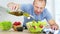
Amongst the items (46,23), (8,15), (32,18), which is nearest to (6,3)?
(8,15)

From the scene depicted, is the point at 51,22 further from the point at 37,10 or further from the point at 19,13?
the point at 19,13

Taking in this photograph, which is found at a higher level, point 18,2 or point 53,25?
point 18,2

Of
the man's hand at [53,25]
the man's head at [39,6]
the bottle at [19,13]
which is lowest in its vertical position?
the man's hand at [53,25]

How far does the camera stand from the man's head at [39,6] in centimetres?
99

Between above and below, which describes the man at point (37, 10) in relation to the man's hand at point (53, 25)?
above

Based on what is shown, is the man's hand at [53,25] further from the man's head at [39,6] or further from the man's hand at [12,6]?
the man's hand at [12,6]

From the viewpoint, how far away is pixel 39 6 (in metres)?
0.99

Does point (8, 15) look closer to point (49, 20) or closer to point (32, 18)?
point (32, 18)

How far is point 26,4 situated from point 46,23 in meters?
0.20

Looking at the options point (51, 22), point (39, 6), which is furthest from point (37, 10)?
point (51, 22)

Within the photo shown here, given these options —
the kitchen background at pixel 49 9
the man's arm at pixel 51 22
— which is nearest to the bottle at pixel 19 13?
the kitchen background at pixel 49 9

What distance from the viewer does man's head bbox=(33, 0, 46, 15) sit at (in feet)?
3.24

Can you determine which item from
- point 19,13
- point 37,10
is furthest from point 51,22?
point 19,13

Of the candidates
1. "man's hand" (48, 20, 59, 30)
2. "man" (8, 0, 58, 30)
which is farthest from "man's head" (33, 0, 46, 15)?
"man's hand" (48, 20, 59, 30)
